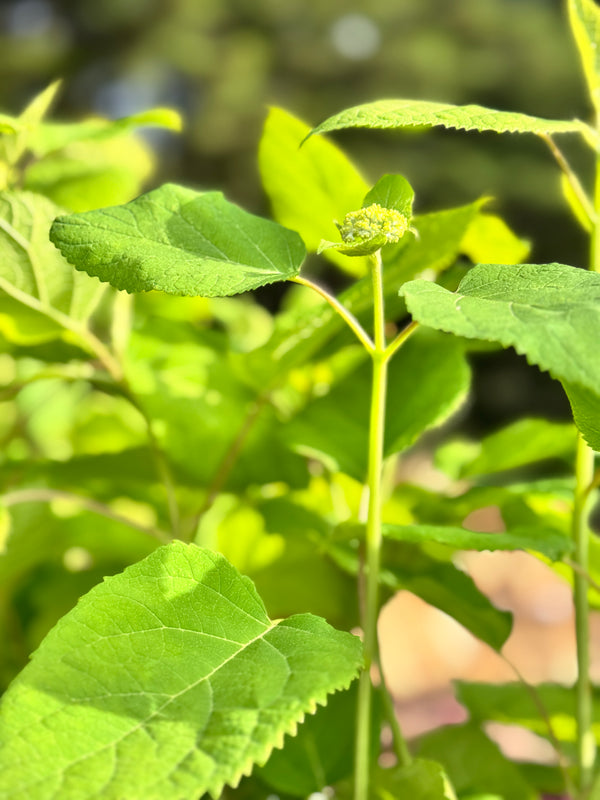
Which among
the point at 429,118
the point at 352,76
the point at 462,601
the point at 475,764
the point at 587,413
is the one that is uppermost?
the point at 352,76

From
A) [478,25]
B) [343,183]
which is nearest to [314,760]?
[343,183]

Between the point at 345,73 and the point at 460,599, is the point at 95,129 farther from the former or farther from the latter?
the point at 345,73

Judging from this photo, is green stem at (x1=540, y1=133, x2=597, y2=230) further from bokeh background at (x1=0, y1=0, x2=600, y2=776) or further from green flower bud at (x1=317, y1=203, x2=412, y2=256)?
bokeh background at (x1=0, y1=0, x2=600, y2=776)

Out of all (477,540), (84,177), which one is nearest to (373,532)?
(477,540)

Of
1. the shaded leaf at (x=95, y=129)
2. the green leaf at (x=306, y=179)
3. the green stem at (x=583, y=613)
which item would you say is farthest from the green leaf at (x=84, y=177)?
the green stem at (x=583, y=613)

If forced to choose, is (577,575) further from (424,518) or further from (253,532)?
(253,532)

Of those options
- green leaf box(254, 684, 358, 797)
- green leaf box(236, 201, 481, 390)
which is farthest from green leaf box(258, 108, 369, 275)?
green leaf box(254, 684, 358, 797)
